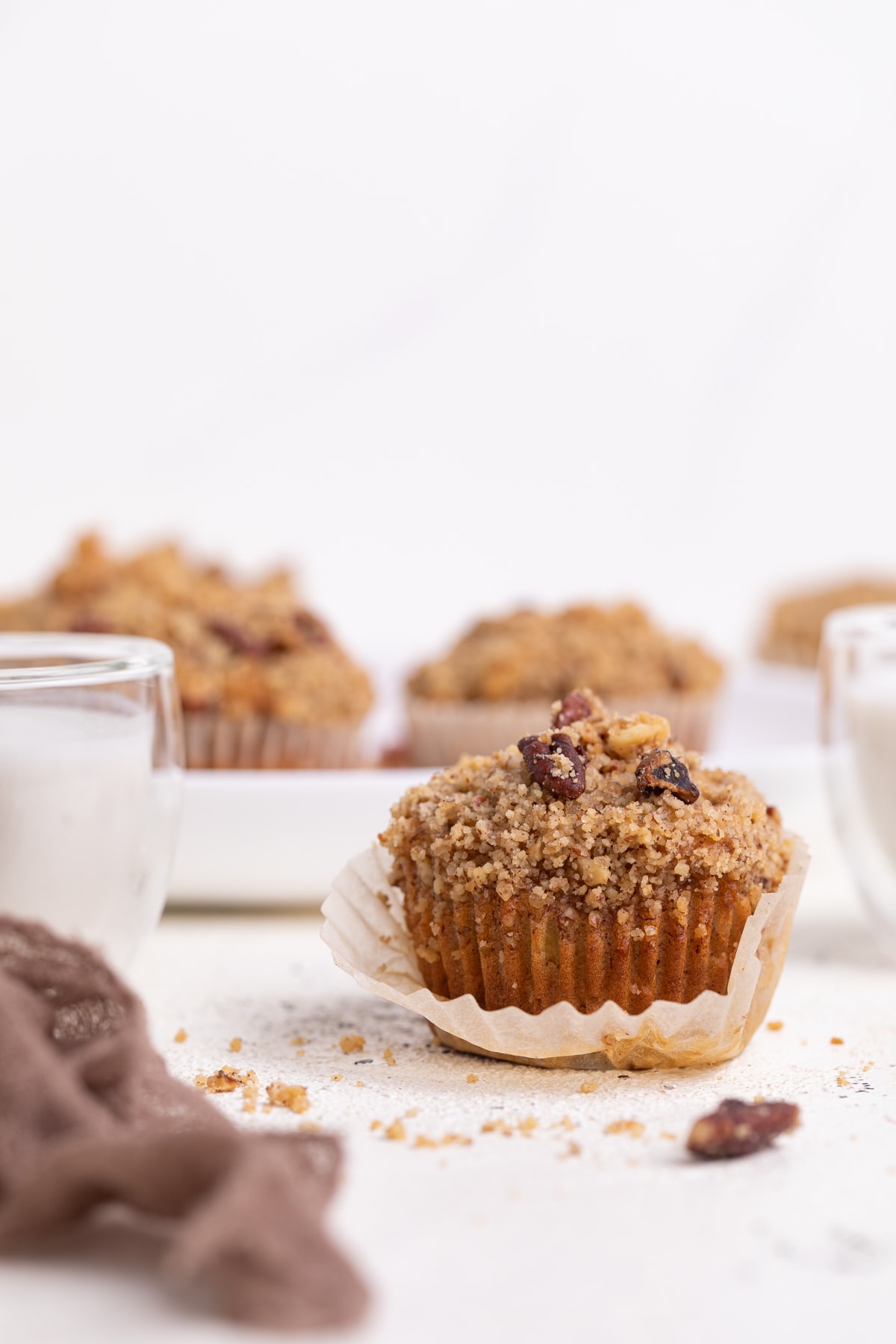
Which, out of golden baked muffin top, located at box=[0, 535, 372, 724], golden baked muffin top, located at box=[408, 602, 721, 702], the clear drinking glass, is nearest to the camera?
the clear drinking glass

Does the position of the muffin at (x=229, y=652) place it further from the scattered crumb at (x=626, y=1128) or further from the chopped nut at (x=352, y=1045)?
the scattered crumb at (x=626, y=1128)

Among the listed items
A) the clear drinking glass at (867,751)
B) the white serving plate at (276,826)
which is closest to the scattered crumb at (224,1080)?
the white serving plate at (276,826)

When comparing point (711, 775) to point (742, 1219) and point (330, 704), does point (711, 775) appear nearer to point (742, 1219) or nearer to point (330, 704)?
point (742, 1219)

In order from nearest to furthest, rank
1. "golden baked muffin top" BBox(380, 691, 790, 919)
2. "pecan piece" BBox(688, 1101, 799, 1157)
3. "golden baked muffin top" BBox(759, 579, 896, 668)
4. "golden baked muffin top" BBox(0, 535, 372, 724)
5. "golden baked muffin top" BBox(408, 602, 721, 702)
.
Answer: "pecan piece" BBox(688, 1101, 799, 1157) < "golden baked muffin top" BBox(380, 691, 790, 919) < "golden baked muffin top" BBox(0, 535, 372, 724) < "golden baked muffin top" BBox(408, 602, 721, 702) < "golden baked muffin top" BBox(759, 579, 896, 668)

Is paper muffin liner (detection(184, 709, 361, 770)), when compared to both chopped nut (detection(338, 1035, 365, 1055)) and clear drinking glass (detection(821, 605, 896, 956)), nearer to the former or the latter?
clear drinking glass (detection(821, 605, 896, 956))

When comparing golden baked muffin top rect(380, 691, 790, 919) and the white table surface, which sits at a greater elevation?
golden baked muffin top rect(380, 691, 790, 919)

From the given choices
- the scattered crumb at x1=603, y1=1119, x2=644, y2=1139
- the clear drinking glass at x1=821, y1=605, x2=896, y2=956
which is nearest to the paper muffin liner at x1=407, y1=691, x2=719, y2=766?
the clear drinking glass at x1=821, y1=605, x2=896, y2=956
